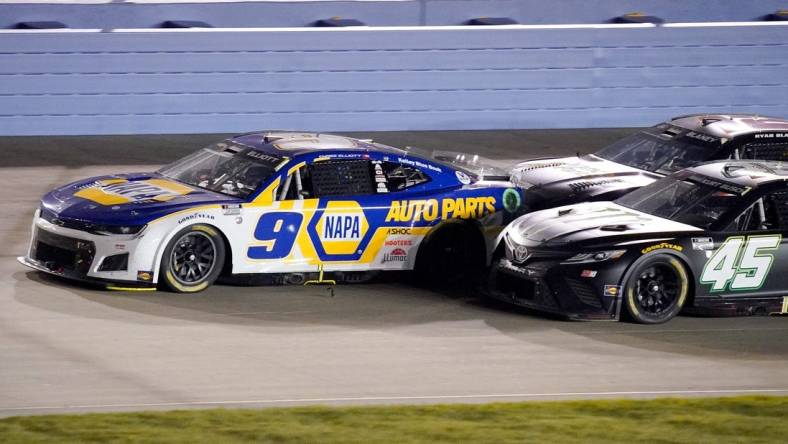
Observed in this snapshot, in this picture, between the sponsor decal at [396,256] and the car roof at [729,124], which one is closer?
the sponsor decal at [396,256]

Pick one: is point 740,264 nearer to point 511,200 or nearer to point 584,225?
point 584,225

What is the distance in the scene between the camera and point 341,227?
1240 cm

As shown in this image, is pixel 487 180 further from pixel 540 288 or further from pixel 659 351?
pixel 659 351

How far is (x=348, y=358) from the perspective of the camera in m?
10.3

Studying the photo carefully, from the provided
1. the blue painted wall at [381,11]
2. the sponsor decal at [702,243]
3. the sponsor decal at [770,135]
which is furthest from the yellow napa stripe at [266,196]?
the blue painted wall at [381,11]

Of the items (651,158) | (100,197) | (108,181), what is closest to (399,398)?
(100,197)

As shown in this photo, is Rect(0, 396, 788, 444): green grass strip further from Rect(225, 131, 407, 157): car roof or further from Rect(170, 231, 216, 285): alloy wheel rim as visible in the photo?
Rect(225, 131, 407, 157): car roof

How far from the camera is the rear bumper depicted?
1145 cm

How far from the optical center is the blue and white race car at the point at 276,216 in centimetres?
1169

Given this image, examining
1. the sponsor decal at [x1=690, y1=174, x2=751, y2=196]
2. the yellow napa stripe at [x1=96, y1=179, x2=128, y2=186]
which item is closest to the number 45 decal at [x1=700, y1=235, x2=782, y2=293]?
the sponsor decal at [x1=690, y1=174, x2=751, y2=196]

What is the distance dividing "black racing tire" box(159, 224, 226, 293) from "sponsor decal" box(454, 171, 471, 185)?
8.00ft

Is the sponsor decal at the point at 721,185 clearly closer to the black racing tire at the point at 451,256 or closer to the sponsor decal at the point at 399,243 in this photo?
the black racing tire at the point at 451,256

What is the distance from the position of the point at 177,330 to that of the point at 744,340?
4404mm

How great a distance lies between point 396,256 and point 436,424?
4.30m
